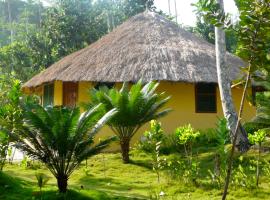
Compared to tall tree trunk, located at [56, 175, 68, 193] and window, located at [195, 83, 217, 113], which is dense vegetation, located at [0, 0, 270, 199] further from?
window, located at [195, 83, 217, 113]

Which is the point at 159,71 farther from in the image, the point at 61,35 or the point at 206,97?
the point at 61,35

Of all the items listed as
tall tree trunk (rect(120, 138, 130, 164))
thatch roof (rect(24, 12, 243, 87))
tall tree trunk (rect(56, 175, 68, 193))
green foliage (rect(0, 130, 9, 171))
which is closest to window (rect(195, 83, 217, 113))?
thatch roof (rect(24, 12, 243, 87))

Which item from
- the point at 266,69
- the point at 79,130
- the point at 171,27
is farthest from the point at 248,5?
the point at 171,27

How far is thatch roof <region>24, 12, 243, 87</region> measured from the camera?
13625 millimetres

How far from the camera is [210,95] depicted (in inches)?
592

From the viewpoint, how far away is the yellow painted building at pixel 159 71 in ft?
44.9

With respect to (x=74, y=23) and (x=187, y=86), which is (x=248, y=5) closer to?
(x=187, y=86)

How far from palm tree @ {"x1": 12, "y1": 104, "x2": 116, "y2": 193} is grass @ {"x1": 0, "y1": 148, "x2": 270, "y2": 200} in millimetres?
429

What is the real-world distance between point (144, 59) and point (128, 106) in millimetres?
4272

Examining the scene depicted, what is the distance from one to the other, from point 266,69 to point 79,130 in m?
3.27

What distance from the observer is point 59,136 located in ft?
21.3

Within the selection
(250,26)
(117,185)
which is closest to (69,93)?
(117,185)

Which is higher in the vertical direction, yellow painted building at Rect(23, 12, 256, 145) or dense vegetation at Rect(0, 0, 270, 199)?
yellow painted building at Rect(23, 12, 256, 145)

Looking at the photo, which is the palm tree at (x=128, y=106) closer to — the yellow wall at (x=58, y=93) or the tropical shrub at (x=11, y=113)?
the tropical shrub at (x=11, y=113)
